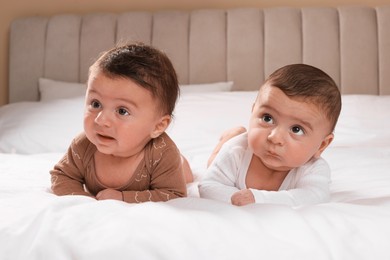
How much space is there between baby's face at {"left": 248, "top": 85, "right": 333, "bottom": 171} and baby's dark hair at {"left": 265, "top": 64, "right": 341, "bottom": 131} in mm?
12

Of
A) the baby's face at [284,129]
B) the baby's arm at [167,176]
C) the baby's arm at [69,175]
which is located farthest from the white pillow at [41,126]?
the baby's face at [284,129]

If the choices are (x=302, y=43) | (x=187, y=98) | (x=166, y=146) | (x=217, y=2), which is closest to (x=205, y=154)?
(x=187, y=98)

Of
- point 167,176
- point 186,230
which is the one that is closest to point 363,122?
point 167,176

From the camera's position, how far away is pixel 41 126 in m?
2.72

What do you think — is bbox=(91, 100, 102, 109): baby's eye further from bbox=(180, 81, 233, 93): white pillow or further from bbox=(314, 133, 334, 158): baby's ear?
bbox=(180, 81, 233, 93): white pillow

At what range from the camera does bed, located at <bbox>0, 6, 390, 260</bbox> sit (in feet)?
3.88

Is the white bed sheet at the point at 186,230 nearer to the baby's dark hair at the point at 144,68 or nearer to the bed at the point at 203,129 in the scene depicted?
the bed at the point at 203,129

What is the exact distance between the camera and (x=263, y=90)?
1.65m

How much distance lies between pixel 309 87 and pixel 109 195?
0.52 meters

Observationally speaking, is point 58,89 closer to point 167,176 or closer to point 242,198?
point 167,176

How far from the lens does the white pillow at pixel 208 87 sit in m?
3.10

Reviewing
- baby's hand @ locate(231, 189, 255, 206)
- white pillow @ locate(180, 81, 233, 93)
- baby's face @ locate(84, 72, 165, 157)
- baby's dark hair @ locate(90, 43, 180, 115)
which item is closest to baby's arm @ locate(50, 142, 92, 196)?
baby's face @ locate(84, 72, 165, 157)

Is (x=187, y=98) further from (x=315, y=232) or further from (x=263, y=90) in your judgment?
(x=315, y=232)

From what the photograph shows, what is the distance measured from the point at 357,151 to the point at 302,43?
1.04 m
